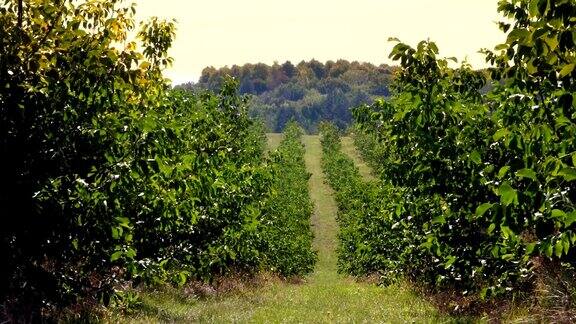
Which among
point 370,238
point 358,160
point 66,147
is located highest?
point 66,147

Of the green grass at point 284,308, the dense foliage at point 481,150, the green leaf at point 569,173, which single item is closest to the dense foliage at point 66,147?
the dense foliage at point 481,150

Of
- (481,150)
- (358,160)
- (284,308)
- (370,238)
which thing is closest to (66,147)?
(481,150)

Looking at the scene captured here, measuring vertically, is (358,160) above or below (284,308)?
below

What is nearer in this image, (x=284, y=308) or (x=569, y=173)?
(x=569, y=173)

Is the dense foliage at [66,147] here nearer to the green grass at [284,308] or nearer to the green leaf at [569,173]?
the green leaf at [569,173]

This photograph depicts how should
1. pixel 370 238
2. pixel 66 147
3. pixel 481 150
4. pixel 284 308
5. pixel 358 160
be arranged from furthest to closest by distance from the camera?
pixel 358 160 < pixel 370 238 < pixel 284 308 < pixel 481 150 < pixel 66 147

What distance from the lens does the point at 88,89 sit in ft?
23.3

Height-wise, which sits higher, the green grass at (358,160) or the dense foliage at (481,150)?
the dense foliage at (481,150)

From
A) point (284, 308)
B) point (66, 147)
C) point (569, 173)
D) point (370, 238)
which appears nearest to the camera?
point (569, 173)

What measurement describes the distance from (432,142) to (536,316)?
16.0 ft

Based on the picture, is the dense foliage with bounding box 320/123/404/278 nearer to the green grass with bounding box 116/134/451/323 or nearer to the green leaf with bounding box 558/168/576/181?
the green grass with bounding box 116/134/451/323

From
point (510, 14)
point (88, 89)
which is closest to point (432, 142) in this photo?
point (510, 14)

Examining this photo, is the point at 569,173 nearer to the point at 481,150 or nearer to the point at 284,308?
the point at 481,150

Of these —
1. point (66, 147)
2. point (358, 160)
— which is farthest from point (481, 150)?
point (358, 160)
